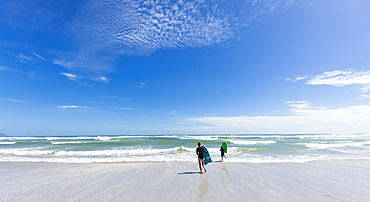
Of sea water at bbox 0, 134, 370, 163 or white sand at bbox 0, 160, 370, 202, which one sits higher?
white sand at bbox 0, 160, 370, 202

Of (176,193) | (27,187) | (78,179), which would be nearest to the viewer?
(176,193)

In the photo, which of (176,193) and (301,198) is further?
(176,193)

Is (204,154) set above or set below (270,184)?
above

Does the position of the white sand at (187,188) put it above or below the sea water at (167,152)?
above

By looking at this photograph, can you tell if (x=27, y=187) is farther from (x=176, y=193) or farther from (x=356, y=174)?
(x=356, y=174)

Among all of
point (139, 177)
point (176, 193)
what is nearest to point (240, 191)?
point (176, 193)

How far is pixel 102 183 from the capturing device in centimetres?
743

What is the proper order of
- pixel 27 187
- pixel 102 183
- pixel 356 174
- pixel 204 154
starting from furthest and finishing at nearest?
1. pixel 204 154
2. pixel 356 174
3. pixel 102 183
4. pixel 27 187

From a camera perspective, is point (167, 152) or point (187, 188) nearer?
point (187, 188)

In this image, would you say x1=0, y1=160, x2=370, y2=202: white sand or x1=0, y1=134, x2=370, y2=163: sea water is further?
x1=0, y1=134, x2=370, y2=163: sea water

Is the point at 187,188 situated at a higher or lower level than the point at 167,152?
higher

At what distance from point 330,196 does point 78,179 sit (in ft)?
35.0

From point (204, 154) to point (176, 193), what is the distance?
13.8 feet

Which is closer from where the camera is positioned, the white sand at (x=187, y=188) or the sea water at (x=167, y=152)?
the white sand at (x=187, y=188)
